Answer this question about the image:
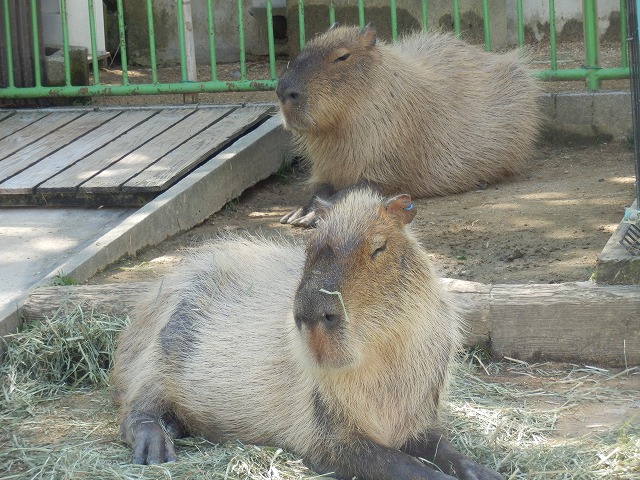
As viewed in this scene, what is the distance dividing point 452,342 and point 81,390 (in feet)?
4.85

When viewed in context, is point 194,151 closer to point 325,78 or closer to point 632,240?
point 325,78

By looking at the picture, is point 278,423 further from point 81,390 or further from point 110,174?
point 110,174

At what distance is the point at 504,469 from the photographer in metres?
3.14

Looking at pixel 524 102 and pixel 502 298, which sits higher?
pixel 524 102

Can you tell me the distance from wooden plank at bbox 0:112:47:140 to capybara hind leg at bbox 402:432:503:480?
15.2 ft

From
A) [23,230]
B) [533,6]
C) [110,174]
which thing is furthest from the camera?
[533,6]

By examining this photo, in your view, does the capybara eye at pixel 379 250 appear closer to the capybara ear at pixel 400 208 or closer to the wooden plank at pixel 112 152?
the capybara ear at pixel 400 208

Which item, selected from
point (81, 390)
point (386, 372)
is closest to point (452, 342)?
point (386, 372)

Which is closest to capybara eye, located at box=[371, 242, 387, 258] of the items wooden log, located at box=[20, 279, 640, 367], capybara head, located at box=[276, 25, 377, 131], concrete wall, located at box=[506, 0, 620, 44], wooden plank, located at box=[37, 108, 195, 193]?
wooden log, located at box=[20, 279, 640, 367]

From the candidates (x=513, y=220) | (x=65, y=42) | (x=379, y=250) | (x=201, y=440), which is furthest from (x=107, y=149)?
(x=379, y=250)

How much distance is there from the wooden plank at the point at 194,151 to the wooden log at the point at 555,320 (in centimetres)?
193

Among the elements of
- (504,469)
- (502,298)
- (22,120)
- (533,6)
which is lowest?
(504,469)

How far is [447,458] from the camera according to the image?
10.2ft

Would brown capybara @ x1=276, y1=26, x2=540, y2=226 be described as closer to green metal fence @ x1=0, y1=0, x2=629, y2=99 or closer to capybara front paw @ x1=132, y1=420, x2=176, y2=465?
green metal fence @ x1=0, y1=0, x2=629, y2=99
